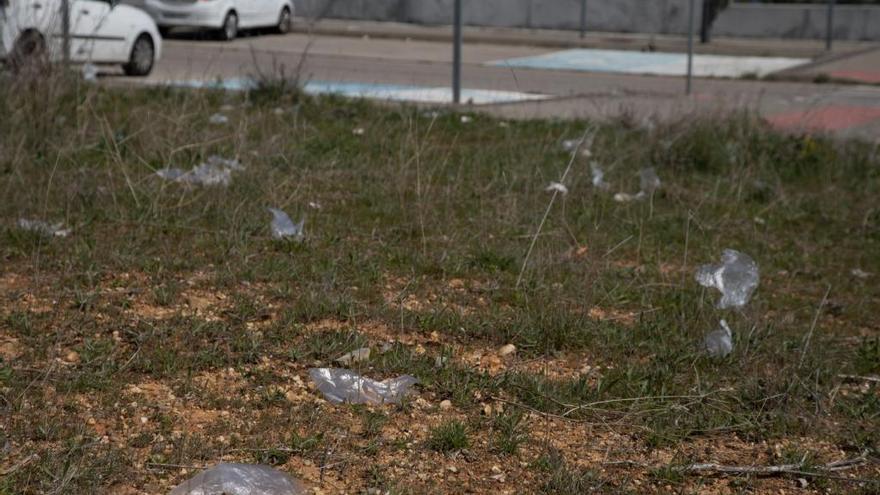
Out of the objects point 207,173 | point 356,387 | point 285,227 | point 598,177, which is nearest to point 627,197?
point 598,177

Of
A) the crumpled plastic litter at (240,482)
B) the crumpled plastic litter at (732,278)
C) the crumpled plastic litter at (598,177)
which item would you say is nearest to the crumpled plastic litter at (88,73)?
the crumpled plastic litter at (598,177)

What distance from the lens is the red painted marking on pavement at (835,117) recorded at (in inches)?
511

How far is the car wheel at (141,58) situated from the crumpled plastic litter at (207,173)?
8.38m

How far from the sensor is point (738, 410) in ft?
14.5

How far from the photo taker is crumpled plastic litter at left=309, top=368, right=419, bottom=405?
4.31 meters

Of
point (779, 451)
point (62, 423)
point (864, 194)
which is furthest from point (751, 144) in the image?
point (62, 423)

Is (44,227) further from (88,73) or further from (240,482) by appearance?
(88,73)

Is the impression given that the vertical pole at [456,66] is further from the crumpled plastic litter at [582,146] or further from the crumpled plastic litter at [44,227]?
the crumpled plastic litter at [44,227]

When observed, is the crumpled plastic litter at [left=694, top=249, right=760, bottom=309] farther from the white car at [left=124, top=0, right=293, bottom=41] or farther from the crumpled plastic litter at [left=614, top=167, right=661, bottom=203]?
the white car at [left=124, top=0, right=293, bottom=41]

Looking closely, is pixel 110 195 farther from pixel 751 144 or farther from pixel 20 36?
pixel 751 144

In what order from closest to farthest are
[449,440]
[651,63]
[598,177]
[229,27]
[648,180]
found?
[449,440] → [598,177] → [648,180] → [651,63] → [229,27]

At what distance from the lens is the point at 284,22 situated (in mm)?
26188

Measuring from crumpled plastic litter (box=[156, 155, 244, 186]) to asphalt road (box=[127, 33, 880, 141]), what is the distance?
143 inches

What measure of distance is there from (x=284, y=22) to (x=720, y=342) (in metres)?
22.3
